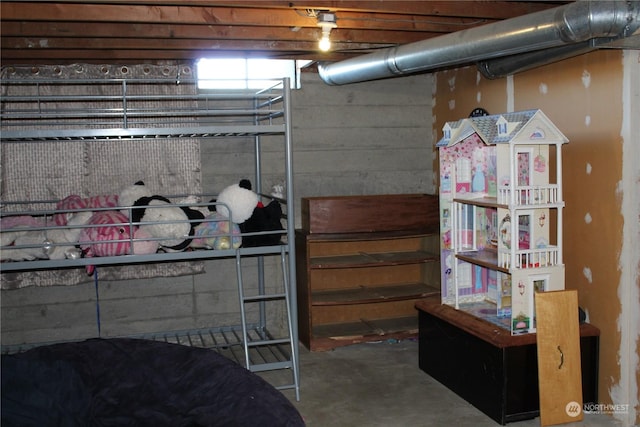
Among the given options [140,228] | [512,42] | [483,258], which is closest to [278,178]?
[140,228]

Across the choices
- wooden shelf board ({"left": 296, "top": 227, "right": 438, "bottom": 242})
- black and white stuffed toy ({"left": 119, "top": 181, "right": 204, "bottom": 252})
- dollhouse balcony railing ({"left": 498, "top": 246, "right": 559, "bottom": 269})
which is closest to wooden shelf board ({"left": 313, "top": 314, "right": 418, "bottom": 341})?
wooden shelf board ({"left": 296, "top": 227, "right": 438, "bottom": 242})

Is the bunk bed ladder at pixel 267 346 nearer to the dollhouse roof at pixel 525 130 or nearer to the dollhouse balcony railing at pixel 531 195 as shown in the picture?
the dollhouse balcony railing at pixel 531 195

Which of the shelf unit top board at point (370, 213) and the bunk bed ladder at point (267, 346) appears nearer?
the bunk bed ladder at point (267, 346)

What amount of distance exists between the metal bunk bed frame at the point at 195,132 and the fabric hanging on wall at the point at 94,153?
0.7 inches

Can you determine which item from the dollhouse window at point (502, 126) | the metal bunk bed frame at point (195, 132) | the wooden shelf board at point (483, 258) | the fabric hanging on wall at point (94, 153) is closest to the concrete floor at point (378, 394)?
the metal bunk bed frame at point (195, 132)

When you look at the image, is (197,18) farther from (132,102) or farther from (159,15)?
(132,102)

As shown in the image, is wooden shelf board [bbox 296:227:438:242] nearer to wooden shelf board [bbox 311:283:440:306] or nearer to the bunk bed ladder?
the bunk bed ladder

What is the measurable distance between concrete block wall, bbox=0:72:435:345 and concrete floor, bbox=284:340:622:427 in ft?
2.69

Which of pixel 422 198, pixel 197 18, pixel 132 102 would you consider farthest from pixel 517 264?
pixel 132 102

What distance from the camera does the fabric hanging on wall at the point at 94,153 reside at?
14.9 ft

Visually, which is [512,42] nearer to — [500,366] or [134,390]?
[500,366]

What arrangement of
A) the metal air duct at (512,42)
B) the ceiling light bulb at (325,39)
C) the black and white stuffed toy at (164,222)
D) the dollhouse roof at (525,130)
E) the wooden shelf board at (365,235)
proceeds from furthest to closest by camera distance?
the wooden shelf board at (365,235)
the black and white stuffed toy at (164,222)
the ceiling light bulb at (325,39)
the dollhouse roof at (525,130)
the metal air duct at (512,42)

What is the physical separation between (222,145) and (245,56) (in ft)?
2.34

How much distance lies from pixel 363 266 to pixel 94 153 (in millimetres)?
2099
